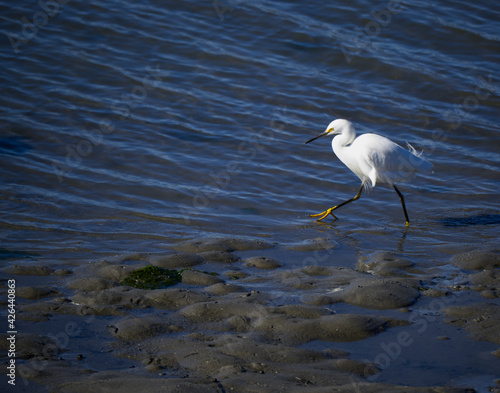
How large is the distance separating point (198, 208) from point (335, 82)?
5260 mm

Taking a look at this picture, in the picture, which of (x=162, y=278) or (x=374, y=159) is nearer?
(x=162, y=278)

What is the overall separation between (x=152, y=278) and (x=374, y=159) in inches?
136

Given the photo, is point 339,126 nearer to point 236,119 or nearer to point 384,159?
point 384,159

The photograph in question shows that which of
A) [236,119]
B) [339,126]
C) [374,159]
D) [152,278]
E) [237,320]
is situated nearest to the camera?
[237,320]

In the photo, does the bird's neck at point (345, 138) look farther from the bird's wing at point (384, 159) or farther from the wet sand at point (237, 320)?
the wet sand at point (237, 320)

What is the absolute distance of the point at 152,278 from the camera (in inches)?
197

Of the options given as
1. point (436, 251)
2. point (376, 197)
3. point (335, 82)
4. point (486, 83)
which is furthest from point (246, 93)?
point (436, 251)

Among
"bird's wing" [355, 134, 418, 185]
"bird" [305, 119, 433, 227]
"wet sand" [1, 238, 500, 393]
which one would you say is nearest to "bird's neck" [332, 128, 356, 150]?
"bird" [305, 119, 433, 227]

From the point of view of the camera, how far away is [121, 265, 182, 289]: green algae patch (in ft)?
16.1

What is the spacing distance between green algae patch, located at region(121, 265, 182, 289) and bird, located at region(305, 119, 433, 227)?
2.71m

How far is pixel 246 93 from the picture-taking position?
36.0 feet

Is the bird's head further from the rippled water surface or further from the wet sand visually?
the wet sand

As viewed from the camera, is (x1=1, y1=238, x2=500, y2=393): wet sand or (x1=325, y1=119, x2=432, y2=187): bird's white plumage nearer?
(x1=1, y1=238, x2=500, y2=393): wet sand

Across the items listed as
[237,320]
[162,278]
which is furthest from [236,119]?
[237,320]
